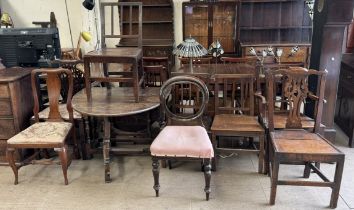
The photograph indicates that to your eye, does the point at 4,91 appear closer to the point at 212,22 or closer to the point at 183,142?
the point at 183,142

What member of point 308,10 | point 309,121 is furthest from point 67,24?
point 309,121

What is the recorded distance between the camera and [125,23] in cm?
478

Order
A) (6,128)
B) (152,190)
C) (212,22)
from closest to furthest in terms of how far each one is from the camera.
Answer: (152,190) → (6,128) → (212,22)

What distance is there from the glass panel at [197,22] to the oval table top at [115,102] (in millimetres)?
1949

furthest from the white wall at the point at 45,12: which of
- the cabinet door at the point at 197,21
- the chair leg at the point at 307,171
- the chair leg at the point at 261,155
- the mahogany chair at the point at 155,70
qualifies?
the chair leg at the point at 307,171

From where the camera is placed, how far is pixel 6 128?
290 cm

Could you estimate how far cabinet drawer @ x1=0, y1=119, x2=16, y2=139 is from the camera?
288 centimetres

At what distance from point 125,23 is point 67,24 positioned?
137cm

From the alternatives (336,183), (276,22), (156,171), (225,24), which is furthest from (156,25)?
(336,183)

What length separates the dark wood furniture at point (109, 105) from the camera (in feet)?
8.00

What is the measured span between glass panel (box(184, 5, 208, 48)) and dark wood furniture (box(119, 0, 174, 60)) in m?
0.33

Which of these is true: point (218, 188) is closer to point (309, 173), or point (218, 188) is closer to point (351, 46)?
point (309, 173)

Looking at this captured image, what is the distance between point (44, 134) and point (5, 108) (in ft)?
1.83

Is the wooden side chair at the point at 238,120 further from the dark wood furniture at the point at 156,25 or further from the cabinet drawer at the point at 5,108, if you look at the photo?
the dark wood furniture at the point at 156,25
